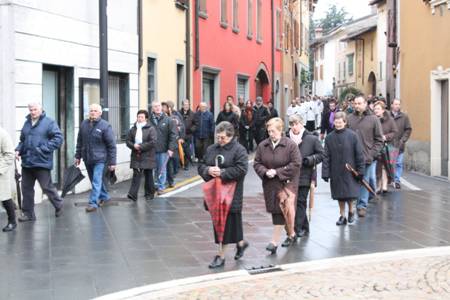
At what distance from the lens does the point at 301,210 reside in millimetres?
10703

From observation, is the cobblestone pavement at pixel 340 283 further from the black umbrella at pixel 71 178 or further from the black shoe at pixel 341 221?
the black umbrella at pixel 71 178

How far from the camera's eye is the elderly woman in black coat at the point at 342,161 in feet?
38.0

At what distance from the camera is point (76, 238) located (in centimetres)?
1058

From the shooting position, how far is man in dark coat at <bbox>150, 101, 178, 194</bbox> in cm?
1542

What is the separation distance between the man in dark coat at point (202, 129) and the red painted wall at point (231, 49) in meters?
2.84

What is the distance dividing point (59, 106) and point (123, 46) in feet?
10.1

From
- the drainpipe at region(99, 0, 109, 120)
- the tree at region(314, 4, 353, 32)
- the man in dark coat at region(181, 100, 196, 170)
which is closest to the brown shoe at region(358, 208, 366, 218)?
the drainpipe at region(99, 0, 109, 120)

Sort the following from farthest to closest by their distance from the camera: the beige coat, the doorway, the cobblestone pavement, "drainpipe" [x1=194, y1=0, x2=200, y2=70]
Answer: "drainpipe" [x1=194, y1=0, x2=200, y2=70] < the doorway < the beige coat < the cobblestone pavement

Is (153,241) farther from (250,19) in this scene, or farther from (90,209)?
(250,19)

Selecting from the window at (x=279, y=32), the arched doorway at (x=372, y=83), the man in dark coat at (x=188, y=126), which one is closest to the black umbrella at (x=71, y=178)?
the man in dark coat at (x=188, y=126)

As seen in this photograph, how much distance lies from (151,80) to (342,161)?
9.48m

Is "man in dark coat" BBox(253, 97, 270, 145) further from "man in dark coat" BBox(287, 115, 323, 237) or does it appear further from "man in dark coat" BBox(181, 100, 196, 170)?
"man in dark coat" BBox(287, 115, 323, 237)

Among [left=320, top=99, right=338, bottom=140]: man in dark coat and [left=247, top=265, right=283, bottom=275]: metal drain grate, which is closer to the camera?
[left=247, top=265, right=283, bottom=275]: metal drain grate

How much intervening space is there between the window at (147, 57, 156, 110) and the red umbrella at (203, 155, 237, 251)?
11329mm
